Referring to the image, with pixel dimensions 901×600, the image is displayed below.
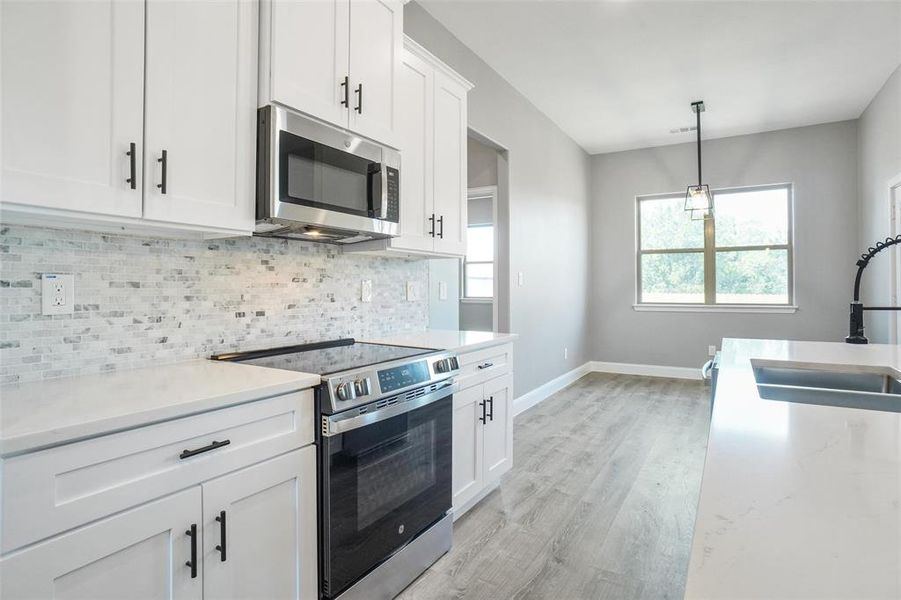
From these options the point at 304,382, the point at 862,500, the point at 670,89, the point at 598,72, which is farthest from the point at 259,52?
the point at 670,89

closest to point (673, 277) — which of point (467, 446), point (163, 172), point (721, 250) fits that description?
point (721, 250)

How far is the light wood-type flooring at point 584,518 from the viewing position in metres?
1.89

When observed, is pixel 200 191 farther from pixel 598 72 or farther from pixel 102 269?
pixel 598 72

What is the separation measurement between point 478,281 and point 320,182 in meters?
4.62

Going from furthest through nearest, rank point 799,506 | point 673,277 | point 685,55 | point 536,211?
point 673,277, point 536,211, point 685,55, point 799,506

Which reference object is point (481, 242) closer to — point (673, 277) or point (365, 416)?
point (673, 277)

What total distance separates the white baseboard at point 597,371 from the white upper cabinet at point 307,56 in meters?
3.19

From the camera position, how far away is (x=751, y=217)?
549cm

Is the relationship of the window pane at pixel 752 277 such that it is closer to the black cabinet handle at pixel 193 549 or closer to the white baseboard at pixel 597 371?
the white baseboard at pixel 597 371

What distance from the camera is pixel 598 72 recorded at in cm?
393

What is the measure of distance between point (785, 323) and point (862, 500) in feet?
18.4

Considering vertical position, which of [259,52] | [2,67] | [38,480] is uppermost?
[259,52]

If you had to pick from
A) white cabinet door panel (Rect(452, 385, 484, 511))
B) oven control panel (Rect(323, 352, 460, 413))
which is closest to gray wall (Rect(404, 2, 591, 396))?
white cabinet door panel (Rect(452, 385, 484, 511))

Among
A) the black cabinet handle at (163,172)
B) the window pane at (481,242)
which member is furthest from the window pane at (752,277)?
the black cabinet handle at (163,172)
